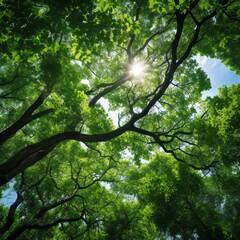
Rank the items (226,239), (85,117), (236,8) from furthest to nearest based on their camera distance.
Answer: (226,239)
(236,8)
(85,117)

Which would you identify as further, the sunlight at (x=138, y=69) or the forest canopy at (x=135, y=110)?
the sunlight at (x=138, y=69)

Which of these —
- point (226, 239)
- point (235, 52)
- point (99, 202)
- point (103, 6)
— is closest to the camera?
point (103, 6)

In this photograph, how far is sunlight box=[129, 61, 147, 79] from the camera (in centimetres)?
1342

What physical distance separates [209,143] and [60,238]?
16.7 m

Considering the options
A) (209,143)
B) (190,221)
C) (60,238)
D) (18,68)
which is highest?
(18,68)

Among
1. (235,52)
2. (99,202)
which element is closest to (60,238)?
(99,202)

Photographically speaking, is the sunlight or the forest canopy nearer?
the forest canopy

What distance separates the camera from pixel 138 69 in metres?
14.4

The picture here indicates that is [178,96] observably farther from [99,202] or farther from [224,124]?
[99,202]

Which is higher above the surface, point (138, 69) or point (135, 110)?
point (138, 69)

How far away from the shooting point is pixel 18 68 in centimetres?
1195

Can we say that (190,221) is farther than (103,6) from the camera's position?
Yes

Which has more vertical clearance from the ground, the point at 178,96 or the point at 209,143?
the point at 178,96

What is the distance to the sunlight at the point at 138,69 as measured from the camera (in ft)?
44.0
